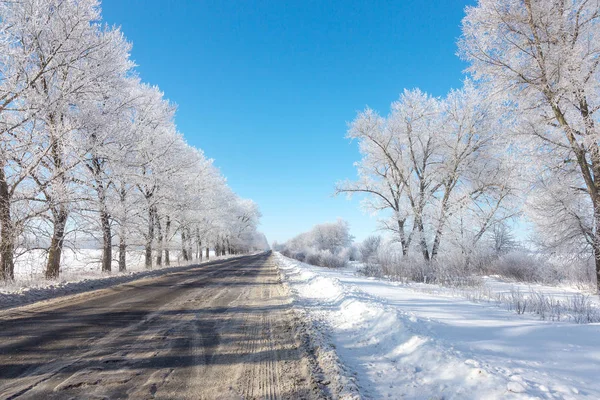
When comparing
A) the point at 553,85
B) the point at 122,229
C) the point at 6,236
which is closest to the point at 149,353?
the point at 6,236

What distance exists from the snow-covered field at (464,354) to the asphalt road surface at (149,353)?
2.71 feet

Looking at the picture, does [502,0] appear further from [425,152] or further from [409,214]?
[409,214]

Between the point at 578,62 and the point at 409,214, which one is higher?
the point at 578,62

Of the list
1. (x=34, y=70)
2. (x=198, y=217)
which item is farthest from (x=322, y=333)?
(x=198, y=217)

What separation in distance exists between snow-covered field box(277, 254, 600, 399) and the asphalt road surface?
2.71 ft

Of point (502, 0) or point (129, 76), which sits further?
point (129, 76)

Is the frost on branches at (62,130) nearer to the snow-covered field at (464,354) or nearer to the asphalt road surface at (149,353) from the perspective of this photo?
the asphalt road surface at (149,353)

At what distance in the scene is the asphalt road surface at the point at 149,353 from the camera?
280 centimetres

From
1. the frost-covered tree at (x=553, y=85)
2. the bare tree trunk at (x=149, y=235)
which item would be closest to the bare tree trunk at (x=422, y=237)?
the frost-covered tree at (x=553, y=85)

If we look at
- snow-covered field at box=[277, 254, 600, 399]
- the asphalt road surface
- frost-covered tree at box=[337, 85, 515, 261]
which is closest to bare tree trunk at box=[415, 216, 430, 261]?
frost-covered tree at box=[337, 85, 515, 261]

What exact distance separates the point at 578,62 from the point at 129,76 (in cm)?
1827

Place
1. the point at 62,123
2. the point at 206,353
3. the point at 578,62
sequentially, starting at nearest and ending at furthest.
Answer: the point at 206,353 → the point at 578,62 → the point at 62,123

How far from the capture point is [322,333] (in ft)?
15.7

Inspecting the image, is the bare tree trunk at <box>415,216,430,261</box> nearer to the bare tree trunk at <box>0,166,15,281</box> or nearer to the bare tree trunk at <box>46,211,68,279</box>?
the bare tree trunk at <box>46,211,68,279</box>
